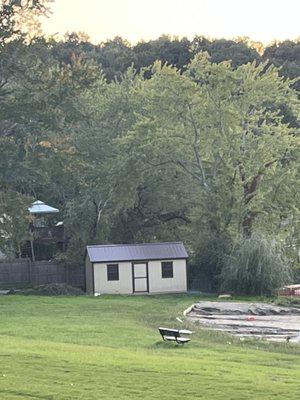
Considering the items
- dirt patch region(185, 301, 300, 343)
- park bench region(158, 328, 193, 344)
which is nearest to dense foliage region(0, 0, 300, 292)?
dirt patch region(185, 301, 300, 343)

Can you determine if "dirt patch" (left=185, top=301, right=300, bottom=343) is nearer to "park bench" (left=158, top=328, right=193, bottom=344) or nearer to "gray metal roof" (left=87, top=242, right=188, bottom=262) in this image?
"park bench" (left=158, top=328, right=193, bottom=344)

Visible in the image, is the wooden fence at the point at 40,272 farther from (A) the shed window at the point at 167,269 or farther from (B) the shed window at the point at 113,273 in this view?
(A) the shed window at the point at 167,269

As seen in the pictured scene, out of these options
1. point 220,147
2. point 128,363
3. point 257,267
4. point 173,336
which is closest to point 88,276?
point 257,267

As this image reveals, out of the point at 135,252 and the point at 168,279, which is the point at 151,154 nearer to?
the point at 135,252

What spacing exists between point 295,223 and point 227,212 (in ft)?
15.1

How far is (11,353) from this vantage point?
16781mm

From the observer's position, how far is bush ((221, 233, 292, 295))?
43.6m

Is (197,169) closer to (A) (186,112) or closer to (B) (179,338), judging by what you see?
(A) (186,112)

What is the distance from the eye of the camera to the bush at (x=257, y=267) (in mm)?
43594

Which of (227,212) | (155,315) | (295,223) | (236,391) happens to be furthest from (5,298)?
(236,391)

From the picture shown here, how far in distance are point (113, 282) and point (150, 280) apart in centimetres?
242

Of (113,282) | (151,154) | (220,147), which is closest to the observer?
(113,282)

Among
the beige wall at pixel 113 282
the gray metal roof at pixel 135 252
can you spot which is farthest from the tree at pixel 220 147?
the beige wall at pixel 113 282

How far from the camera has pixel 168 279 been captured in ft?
155
